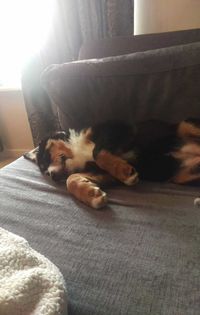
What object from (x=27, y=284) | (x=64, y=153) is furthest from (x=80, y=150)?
(x=27, y=284)

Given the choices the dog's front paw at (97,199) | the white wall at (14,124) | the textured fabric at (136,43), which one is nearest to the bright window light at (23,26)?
the white wall at (14,124)

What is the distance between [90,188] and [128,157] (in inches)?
11.3

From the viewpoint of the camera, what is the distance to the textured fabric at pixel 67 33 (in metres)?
1.85

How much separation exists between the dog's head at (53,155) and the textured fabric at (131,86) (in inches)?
5.1

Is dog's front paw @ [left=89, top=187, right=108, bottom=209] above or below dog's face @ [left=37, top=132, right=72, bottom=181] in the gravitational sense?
above

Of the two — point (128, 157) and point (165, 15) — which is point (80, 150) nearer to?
point (128, 157)

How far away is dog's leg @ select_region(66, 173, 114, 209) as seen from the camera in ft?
3.67

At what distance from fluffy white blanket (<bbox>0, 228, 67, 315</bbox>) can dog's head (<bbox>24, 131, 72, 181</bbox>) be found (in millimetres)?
657

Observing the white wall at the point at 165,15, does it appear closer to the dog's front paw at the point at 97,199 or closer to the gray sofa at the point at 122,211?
the gray sofa at the point at 122,211

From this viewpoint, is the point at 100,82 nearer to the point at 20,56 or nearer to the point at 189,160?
the point at 189,160

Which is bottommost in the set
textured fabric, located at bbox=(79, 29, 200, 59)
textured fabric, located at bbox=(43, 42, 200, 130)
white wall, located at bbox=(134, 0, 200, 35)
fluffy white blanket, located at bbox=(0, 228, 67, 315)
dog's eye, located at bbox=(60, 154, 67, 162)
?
dog's eye, located at bbox=(60, 154, 67, 162)

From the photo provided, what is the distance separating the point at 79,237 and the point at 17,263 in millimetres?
262

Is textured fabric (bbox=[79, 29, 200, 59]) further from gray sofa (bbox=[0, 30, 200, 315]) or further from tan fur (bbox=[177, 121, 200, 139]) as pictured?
tan fur (bbox=[177, 121, 200, 139])

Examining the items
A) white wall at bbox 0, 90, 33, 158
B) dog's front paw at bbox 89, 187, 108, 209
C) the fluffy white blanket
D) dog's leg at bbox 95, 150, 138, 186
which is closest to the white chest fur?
dog's leg at bbox 95, 150, 138, 186
